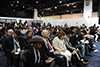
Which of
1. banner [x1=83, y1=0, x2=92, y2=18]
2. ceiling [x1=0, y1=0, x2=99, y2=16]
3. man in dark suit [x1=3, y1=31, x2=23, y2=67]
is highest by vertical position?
ceiling [x1=0, y1=0, x2=99, y2=16]

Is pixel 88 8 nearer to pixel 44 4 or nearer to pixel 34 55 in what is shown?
pixel 44 4

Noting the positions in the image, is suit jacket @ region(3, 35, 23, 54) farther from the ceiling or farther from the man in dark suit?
the ceiling

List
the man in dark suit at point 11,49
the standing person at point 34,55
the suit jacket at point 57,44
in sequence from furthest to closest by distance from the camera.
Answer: the suit jacket at point 57,44
the man in dark suit at point 11,49
the standing person at point 34,55

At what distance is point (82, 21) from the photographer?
1171cm

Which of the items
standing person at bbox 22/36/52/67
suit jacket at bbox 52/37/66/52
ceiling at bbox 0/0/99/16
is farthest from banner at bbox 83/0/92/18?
standing person at bbox 22/36/52/67

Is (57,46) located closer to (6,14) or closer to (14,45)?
(14,45)

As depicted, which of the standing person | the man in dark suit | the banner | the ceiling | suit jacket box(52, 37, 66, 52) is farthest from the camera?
the ceiling

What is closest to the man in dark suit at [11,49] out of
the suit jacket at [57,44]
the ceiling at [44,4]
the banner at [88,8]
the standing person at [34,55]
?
the suit jacket at [57,44]

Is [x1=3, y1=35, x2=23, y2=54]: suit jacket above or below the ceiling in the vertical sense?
below

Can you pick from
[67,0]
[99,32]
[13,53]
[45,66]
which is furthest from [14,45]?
[67,0]

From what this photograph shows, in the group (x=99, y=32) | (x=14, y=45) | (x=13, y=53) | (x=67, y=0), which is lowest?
(x=99, y=32)

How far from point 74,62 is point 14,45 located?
1.93m

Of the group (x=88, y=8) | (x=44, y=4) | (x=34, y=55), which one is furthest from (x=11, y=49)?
(x=44, y=4)

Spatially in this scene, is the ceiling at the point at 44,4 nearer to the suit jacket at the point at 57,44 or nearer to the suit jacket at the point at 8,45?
the suit jacket at the point at 57,44
